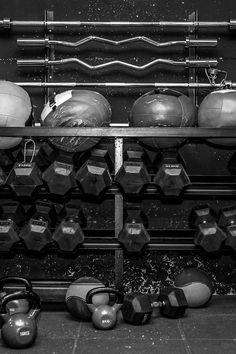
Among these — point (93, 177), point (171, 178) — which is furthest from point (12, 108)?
point (171, 178)

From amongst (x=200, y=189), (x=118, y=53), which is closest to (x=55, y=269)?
(x=200, y=189)

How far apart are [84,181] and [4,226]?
529mm

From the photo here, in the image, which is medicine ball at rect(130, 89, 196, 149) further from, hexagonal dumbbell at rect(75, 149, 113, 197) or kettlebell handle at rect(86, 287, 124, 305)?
kettlebell handle at rect(86, 287, 124, 305)

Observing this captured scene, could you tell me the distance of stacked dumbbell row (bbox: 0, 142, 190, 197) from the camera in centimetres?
355

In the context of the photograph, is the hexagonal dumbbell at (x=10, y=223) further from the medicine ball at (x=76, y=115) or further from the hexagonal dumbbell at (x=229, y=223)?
the hexagonal dumbbell at (x=229, y=223)

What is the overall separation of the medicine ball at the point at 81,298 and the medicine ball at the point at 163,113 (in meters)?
0.89

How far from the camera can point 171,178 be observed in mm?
3568

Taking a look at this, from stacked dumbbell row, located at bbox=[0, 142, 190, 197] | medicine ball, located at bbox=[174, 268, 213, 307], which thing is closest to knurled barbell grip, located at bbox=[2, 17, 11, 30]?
stacked dumbbell row, located at bbox=[0, 142, 190, 197]

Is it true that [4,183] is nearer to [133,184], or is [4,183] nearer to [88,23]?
[133,184]

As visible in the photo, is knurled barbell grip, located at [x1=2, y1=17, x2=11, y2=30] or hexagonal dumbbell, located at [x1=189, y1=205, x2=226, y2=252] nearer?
hexagonal dumbbell, located at [x1=189, y1=205, x2=226, y2=252]

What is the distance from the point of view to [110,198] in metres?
3.97

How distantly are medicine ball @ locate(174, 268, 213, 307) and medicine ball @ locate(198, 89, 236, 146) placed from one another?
33.1 inches

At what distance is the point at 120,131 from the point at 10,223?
0.83 meters

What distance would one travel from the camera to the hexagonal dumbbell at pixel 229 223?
3621mm
